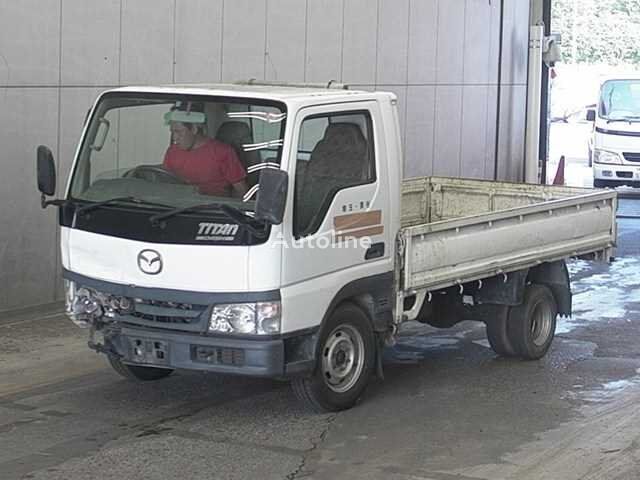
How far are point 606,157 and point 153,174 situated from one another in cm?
1948

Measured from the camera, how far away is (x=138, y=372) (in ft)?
30.8

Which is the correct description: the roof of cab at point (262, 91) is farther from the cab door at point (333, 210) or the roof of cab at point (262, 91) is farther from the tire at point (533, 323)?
the tire at point (533, 323)

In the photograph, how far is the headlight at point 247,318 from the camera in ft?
25.9

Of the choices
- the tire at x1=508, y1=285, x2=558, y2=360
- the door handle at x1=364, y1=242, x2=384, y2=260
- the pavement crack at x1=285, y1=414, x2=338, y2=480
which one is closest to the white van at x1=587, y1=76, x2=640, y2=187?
the tire at x1=508, y1=285, x2=558, y2=360

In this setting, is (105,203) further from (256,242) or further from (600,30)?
(600,30)

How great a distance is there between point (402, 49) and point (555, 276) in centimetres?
884

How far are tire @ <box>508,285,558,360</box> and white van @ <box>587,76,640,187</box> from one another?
626 inches

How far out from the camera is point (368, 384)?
30.9 ft

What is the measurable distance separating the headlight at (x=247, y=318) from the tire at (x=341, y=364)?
504 mm

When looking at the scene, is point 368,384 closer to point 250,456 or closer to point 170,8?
point 250,456

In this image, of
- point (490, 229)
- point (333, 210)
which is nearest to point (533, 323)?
point (490, 229)

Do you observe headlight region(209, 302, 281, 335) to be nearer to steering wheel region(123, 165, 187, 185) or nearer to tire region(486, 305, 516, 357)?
steering wheel region(123, 165, 187, 185)

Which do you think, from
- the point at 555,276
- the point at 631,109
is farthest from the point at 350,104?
the point at 631,109

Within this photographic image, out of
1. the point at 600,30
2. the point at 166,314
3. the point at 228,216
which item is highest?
the point at 600,30
